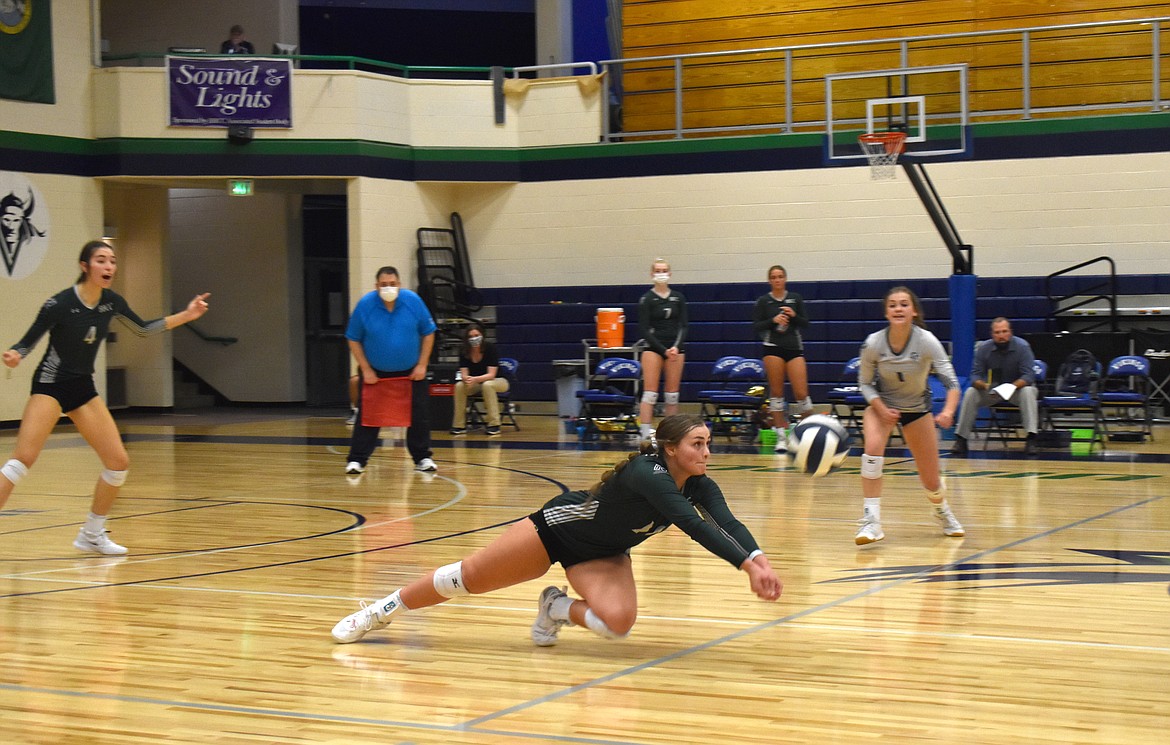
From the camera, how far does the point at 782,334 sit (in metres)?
13.8

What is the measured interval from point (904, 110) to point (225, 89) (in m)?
9.59

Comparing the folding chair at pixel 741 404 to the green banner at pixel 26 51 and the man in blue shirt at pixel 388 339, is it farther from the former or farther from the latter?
the green banner at pixel 26 51

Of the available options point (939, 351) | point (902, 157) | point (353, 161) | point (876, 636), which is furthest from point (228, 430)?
point (876, 636)

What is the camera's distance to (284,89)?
19391 millimetres

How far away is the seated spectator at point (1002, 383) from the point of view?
13.7 m

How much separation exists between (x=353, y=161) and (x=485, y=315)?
10.4 ft

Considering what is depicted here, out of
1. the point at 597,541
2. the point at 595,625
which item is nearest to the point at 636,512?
the point at 597,541

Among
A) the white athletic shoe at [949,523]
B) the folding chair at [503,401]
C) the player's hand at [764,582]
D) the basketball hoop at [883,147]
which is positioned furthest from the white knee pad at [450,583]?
the basketball hoop at [883,147]

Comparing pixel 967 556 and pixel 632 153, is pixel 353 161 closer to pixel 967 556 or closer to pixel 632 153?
pixel 632 153

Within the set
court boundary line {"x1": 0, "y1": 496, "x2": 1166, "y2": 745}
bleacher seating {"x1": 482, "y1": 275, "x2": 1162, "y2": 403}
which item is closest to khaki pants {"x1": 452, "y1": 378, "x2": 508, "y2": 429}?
bleacher seating {"x1": 482, "y1": 275, "x2": 1162, "y2": 403}

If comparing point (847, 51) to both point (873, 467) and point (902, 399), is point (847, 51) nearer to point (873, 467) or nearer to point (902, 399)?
point (902, 399)

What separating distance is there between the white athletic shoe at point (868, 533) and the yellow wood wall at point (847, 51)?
1214 centimetres

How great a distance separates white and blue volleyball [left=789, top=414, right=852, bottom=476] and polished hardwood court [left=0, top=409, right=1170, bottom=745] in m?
0.61

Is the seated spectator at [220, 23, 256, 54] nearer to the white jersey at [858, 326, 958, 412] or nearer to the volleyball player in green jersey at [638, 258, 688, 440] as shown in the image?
the volleyball player in green jersey at [638, 258, 688, 440]
